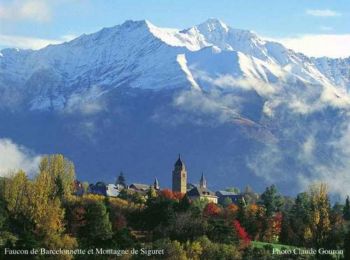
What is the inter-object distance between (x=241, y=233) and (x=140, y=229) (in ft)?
43.1

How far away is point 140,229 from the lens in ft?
396

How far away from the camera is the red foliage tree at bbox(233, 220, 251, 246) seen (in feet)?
383

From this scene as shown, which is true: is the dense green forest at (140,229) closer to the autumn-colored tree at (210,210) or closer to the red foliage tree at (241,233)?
the red foliage tree at (241,233)

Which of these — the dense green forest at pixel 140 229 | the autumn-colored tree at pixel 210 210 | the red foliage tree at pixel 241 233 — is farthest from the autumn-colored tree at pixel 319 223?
the autumn-colored tree at pixel 210 210

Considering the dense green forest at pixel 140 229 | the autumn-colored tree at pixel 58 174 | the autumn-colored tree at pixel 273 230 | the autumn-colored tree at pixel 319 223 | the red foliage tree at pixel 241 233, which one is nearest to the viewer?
the dense green forest at pixel 140 229

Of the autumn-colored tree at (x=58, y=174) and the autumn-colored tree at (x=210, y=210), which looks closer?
the autumn-colored tree at (x=58, y=174)

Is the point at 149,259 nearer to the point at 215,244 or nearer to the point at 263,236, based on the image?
the point at 215,244

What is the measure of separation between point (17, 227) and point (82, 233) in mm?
7972

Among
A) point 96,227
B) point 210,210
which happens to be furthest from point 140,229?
point 210,210

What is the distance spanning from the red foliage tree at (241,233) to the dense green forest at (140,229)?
29 centimetres

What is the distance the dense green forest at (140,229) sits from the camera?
328 ft

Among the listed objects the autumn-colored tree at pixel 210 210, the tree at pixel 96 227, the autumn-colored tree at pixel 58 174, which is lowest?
the tree at pixel 96 227

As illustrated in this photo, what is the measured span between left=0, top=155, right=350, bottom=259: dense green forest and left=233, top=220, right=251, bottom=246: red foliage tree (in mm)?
289

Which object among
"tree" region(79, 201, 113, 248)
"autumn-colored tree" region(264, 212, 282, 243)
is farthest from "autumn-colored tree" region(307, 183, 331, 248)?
"tree" region(79, 201, 113, 248)
